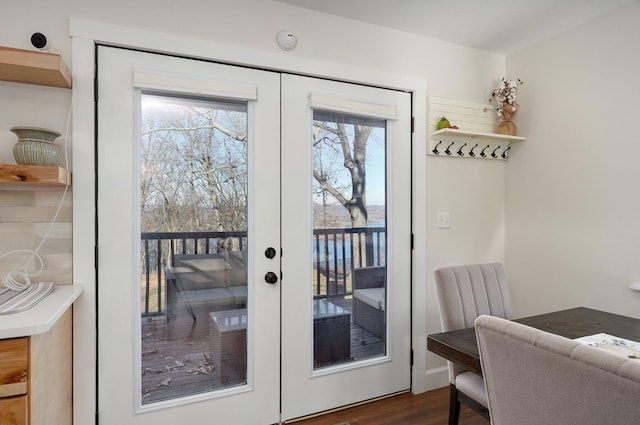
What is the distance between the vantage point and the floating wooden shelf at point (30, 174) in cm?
143

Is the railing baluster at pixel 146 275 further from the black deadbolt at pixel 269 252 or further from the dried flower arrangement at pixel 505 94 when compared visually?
the dried flower arrangement at pixel 505 94

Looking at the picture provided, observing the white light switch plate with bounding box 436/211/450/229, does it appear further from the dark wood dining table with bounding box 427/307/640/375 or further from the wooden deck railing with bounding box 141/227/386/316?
the dark wood dining table with bounding box 427/307/640/375

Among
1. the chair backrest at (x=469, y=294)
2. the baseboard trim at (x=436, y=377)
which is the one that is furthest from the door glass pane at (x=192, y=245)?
the baseboard trim at (x=436, y=377)

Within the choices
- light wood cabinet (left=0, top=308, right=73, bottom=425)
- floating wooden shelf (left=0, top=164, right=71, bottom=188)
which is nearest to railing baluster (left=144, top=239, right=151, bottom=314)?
light wood cabinet (left=0, top=308, right=73, bottom=425)

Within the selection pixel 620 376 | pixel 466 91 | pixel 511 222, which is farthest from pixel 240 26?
pixel 511 222

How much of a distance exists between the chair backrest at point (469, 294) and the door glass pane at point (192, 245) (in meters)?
1.12

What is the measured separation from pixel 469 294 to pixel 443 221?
781mm

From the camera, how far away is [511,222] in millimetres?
2869

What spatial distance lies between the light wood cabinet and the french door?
0.30m

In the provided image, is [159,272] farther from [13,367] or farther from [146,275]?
[13,367]

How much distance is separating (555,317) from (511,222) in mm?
1201

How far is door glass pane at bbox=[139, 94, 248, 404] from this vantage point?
6.22ft

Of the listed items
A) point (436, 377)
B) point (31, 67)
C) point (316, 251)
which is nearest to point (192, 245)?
point (316, 251)

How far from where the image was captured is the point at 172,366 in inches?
76.3
